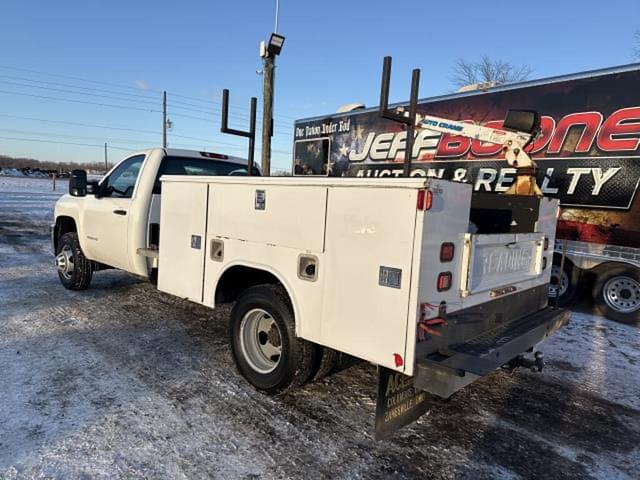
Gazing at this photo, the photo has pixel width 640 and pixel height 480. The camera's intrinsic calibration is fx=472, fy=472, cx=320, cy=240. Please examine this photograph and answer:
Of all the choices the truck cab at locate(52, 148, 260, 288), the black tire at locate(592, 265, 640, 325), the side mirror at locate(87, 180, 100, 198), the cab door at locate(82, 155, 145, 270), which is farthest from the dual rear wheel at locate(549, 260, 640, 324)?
the side mirror at locate(87, 180, 100, 198)

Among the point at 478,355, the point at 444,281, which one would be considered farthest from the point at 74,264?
the point at 478,355

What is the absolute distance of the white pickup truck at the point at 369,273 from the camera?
266cm

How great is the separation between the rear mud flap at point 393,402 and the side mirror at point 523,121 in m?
2.63

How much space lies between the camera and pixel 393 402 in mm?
2902

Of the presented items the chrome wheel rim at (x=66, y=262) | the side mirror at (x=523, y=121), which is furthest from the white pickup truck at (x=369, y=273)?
the chrome wheel rim at (x=66, y=262)

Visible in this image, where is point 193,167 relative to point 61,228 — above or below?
above

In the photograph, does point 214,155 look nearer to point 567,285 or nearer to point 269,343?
point 269,343

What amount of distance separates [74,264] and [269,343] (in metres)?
4.11

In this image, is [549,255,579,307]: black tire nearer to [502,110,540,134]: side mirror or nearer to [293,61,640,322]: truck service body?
[293,61,640,322]: truck service body

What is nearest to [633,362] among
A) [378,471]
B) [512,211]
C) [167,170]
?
[512,211]

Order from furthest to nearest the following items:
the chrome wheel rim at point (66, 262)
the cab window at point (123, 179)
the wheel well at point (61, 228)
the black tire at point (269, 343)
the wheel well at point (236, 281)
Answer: the wheel well at point (61, 228) < the chrome wheel rim at point (66, 262) < the cab window at point (123, 179) < the wheel well at point (236, 281) < the black tire at point (269, 343)

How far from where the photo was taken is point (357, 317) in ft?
9.49

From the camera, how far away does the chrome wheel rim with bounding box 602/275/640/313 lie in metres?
6.65

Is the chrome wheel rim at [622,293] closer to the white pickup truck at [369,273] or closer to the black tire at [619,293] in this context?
the black tire at [619,293]
